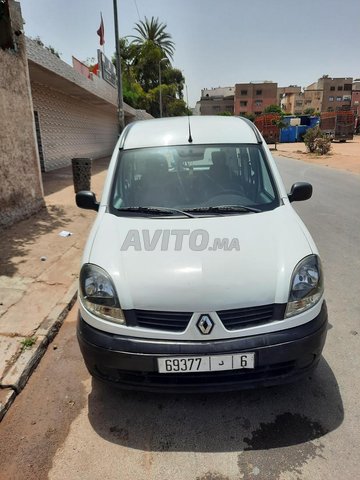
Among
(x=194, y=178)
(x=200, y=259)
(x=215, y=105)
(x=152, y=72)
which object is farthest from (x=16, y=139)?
(x=215, y=105)

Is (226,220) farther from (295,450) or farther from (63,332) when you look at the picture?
(63,332)

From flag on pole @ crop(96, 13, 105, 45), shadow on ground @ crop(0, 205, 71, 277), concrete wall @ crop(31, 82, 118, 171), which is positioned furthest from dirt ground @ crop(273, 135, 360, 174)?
shadow on ground @ crop(0, 205, 71, 277)

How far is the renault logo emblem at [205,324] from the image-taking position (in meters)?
2.22

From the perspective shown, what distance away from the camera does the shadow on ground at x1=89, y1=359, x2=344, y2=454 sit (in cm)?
233

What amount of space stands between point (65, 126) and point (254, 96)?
8892 cm

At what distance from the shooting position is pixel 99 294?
2.40 m

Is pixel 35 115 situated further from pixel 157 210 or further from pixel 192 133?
pixel 157 210

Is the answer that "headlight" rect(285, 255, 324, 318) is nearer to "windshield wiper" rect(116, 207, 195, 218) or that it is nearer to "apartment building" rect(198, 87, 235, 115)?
"windshield wiper" rect(116, 207, 195, 218)

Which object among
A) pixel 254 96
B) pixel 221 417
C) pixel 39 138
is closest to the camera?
pixel 221 417

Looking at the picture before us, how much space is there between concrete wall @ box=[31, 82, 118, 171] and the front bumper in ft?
43.5

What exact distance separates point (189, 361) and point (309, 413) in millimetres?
990

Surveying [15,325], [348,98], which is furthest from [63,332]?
[348,98]

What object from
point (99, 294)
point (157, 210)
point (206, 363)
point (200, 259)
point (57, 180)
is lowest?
point (57, 180)

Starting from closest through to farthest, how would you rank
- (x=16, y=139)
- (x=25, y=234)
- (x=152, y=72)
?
(x=25, y=234), (x=16, y=139), (x=152, y=72)
